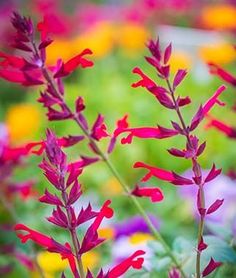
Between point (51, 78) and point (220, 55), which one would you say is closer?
point (51, 78)

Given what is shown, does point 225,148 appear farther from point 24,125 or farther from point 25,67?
point 25,67

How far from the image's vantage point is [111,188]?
2080 millimetres

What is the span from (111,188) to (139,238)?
77cm

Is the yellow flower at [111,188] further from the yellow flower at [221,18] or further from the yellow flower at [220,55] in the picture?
the yellow flower at [221,18]

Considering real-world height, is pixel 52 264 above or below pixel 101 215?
below

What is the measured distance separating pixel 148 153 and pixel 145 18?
120 cm

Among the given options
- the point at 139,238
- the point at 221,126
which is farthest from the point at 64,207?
the point at 139,238

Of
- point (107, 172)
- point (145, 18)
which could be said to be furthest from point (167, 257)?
point (145, 18)

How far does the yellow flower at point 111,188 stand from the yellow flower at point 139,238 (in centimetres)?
65

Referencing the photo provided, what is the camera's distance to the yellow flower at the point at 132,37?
3291mm

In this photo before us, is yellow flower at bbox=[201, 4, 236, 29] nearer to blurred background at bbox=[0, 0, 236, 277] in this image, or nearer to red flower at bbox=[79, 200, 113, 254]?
blurred background at bbox=[0, 0, 236, 277]

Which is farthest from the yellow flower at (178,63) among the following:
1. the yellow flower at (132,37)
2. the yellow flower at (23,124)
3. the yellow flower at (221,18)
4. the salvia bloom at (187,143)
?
the salvia bloom at (187,143)

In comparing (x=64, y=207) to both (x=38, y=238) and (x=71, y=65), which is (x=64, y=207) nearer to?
(x=38, y=238)

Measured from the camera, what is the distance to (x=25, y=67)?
776 millimetres
